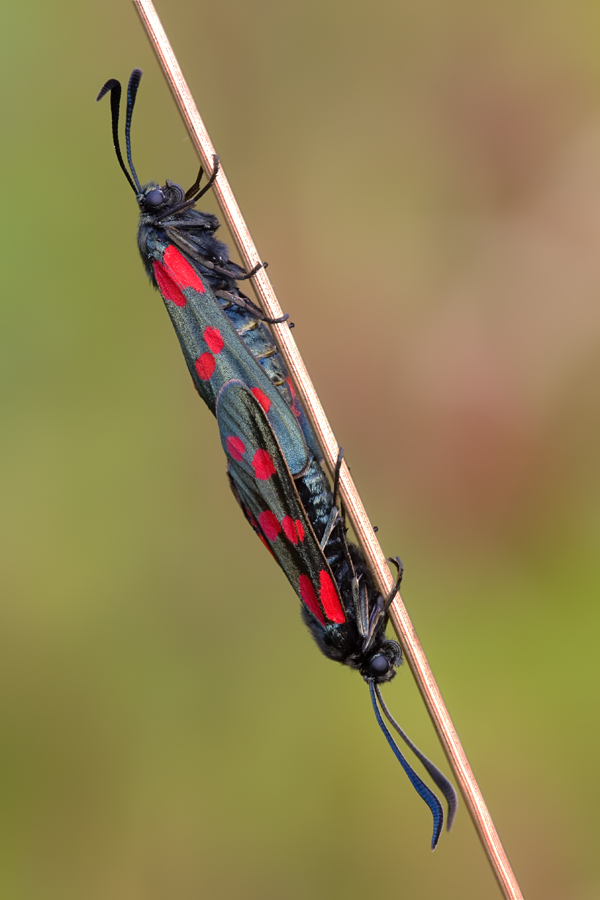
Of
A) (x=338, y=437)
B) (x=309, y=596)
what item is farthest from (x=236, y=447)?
(x=338, y=437)

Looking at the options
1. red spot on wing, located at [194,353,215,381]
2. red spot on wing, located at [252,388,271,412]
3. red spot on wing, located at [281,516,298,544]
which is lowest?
red spot on wing, located at [281,516,298,544]

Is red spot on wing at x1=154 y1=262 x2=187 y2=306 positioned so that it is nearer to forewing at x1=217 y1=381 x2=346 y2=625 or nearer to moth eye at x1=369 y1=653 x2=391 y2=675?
forewing at x1=217 y1=381 x2=346 y2=625

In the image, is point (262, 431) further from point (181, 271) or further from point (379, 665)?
point (379, 665)

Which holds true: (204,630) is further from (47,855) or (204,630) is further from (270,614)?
(47,855)

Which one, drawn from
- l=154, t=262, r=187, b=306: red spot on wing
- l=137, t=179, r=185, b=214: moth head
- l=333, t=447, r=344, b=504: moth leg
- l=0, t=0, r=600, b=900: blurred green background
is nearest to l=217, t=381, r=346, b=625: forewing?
l=333, t=447, r=344, b=504: moth leg

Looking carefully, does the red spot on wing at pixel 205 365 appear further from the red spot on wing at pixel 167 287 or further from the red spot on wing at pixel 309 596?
the red spot on wing at pixel 309 596

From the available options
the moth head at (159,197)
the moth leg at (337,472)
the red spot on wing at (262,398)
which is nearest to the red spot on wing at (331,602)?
the moth leg at (337,472)

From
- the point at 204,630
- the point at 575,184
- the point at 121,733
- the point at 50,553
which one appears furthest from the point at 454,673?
the point at 575,184
